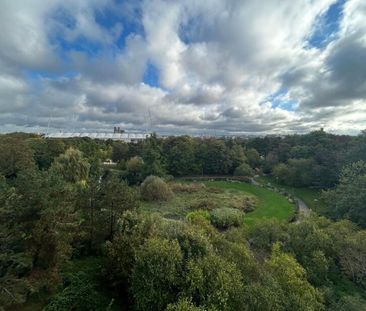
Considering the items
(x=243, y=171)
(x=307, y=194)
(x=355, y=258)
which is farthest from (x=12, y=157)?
(x=307, y=194)

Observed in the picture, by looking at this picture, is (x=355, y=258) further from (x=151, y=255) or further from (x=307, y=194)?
(x=307, y=194)

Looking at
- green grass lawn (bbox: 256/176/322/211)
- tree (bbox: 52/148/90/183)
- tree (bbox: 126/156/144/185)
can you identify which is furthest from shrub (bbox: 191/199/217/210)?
tree (bbox: 126/156/144/185)

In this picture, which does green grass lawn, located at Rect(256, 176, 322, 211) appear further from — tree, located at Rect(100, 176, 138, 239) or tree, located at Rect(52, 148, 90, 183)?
tree, located at Rect(52, 148, 90, 183)

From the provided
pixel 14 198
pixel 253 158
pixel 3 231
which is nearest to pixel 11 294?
pixel 3 231

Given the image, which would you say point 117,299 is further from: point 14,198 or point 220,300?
point 14,198

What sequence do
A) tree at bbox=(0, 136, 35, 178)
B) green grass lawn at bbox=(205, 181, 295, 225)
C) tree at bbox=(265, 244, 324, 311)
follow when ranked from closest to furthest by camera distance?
tree at bbox=(265, 244, 324, 311) < tree at bbox=(0, 136, 35, 178) < green grass lawn at bbox=(205, 181, 295, 225)

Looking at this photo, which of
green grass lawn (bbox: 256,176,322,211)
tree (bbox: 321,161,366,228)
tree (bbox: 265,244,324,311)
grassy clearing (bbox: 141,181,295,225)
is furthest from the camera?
green grass lawn (bbox: 256,176,322,211)

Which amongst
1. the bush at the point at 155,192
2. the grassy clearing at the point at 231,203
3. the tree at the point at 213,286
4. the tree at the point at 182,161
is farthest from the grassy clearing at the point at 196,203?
the tree at the point at 213,286
